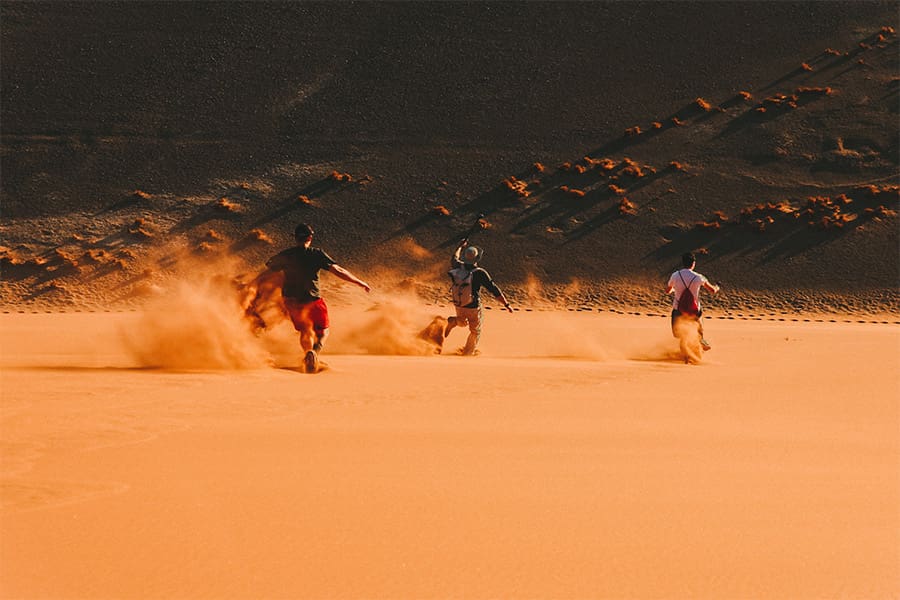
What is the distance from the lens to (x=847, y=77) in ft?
171

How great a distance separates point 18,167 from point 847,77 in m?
40.4

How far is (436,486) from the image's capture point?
656cm

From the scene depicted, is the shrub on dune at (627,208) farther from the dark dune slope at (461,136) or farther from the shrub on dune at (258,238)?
the shrub on dune at (258,238)

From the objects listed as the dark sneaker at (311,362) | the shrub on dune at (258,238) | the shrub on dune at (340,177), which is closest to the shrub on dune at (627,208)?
the shrub on dune at (340,177)

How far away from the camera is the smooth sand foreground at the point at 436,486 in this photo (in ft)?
16.0

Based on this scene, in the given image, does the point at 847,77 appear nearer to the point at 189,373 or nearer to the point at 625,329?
the point at 625,329

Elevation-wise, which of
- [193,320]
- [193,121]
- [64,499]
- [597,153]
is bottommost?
[64,499]

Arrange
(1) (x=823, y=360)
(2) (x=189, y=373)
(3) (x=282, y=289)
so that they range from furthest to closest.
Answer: (1) (x=823, y=360) → (3) (x=282, y=289) → (2) (x=189, y=373)

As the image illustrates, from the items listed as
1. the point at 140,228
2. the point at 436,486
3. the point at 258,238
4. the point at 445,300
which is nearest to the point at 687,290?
the point at 436,486

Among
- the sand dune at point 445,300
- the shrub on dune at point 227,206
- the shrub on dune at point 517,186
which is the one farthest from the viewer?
the shrub on dune at point 517,186

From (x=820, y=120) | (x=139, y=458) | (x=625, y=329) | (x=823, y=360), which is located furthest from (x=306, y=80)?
(x=139, y=458)

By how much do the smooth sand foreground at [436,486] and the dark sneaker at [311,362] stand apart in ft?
1.52

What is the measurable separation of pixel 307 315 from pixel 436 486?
635 centimetres

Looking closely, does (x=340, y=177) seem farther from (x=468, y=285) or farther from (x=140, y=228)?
(x=468, y=285)
